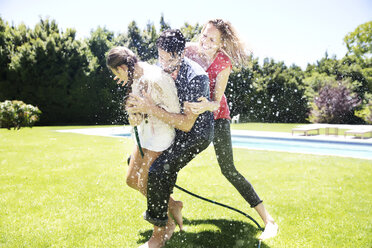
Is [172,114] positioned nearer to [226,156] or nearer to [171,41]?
[171,41]

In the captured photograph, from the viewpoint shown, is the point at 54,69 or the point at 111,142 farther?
the point at 54,69

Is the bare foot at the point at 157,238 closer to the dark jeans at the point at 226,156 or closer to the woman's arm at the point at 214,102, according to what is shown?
the dark jeans at the point at 226,156

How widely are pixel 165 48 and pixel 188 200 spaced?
284 cm

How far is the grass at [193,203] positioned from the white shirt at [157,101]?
3.87 ft

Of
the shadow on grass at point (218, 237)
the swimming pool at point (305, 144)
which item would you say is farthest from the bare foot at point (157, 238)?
the swimming pool at point (305, 144)

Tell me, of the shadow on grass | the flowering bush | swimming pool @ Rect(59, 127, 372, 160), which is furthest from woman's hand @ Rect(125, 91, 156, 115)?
the flowering bush

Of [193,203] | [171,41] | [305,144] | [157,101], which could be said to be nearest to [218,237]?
[193,203]

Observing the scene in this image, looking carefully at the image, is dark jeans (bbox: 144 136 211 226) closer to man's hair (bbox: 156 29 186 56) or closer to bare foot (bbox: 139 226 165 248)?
bare foot (bbox: 139 226 165 248)

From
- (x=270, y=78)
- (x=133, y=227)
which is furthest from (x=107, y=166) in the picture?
(x=270, y=78)

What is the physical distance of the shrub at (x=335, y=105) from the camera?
19844 mm

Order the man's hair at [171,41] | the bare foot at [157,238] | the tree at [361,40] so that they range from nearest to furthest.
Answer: the man's hair at [171,41]
the bare foot at [157,238]
the tree at [361,40]

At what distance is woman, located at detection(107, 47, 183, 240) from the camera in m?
2.21

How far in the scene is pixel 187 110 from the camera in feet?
7.16

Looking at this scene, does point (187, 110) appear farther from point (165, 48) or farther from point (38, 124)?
point (38, 124)
